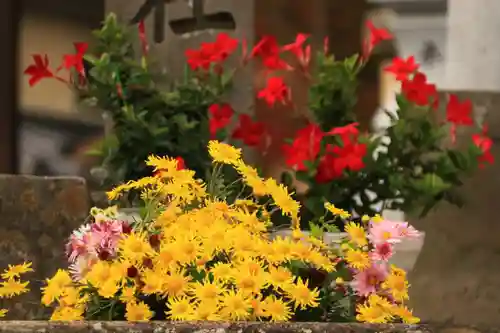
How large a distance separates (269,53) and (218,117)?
0.62 feet

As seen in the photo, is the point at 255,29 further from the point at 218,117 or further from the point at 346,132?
A: the point at 346,132

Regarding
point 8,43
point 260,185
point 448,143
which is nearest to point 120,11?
point 8,43

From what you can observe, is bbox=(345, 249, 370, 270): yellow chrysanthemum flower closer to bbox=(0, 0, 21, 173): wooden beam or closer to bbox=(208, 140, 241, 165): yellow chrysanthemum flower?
bbox=(208, 140, 241, 165): yellow chrysanthemum flower

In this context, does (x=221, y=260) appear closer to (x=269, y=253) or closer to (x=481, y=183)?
(x=269, y=253)

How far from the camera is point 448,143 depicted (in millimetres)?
2016

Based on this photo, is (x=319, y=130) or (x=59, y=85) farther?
(x=59, y=85)

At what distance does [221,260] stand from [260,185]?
116 millimetres

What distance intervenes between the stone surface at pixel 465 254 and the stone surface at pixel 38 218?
1041mm

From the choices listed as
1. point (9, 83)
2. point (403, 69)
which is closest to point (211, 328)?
point (403, 69)

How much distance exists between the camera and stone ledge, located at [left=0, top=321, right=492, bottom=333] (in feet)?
1.35

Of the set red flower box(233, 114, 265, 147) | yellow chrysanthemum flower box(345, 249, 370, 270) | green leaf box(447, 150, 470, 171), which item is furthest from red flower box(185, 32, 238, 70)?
yellow chrysanthemum flower box(345, 249, 370, 270)

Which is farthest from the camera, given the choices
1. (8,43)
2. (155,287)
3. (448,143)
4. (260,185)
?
(8,43)

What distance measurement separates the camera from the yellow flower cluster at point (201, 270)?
0.67 metres

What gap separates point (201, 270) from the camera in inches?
28.3
